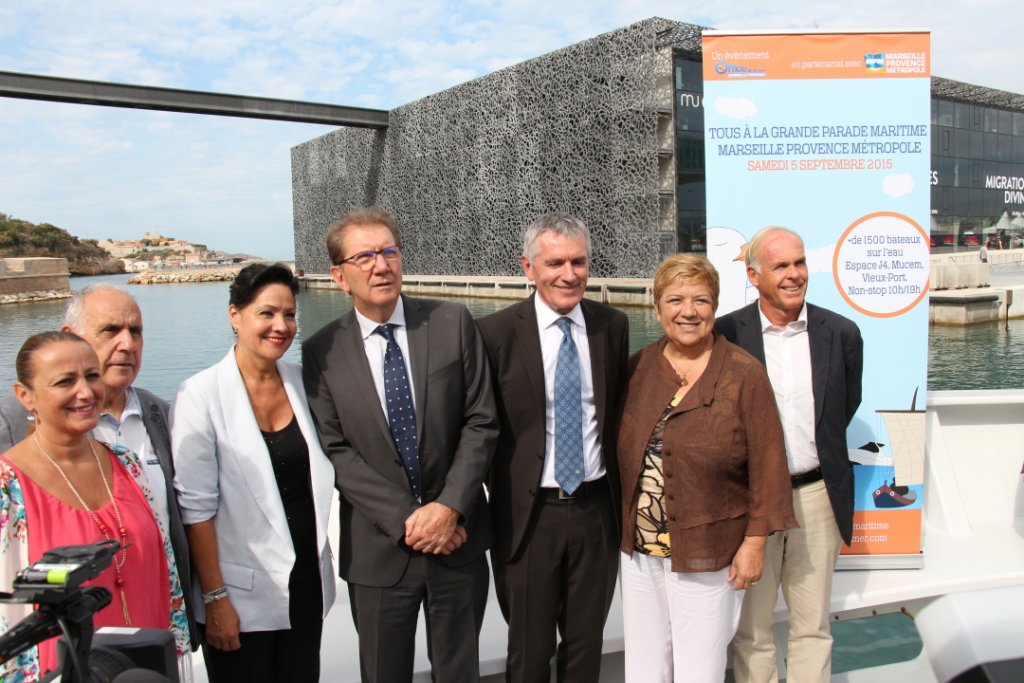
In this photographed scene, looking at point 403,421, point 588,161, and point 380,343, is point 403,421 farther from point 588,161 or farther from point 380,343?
point 588,161

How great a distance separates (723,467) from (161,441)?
164 cm

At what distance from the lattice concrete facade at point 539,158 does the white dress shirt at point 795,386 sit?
22934 mm

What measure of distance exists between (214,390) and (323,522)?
50cm

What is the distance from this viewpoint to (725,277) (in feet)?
10.1

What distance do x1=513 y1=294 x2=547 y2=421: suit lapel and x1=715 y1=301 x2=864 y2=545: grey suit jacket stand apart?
0.69 meters

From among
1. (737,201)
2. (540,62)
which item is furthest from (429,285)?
(737,201)

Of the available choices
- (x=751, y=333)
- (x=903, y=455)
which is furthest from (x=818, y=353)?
(x=903, y=455)

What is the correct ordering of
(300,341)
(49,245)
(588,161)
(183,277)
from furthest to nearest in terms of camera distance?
(183,277)
(49,245)
(588,161)
(300,341)

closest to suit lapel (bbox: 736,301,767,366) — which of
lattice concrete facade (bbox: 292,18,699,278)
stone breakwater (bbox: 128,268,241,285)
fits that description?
lattice concrete facade (bbox: 292,18,699,278)

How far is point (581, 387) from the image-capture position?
2.31m

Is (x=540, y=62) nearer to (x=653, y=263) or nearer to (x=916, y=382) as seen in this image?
(x=653, y=263)

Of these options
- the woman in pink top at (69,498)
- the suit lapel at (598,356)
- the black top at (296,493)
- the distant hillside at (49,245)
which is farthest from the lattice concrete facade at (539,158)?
the distant hillside at (49,245)

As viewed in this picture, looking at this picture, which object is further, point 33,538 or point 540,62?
point 540,62

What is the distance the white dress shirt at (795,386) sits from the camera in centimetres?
243
